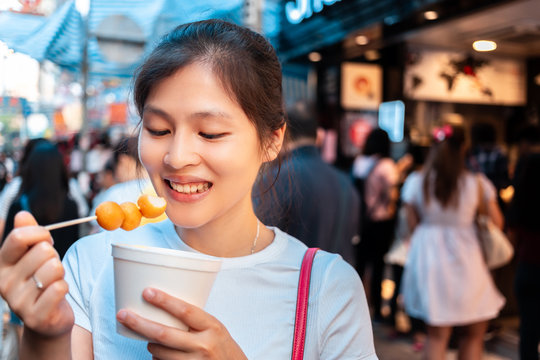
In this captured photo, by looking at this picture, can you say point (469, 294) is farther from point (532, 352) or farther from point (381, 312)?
point (381, 312)

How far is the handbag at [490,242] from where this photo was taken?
419cm

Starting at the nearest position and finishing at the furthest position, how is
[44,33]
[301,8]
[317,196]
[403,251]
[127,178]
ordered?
[44,33]
[317,196]
[127,178]
[403,251]
[301,8]

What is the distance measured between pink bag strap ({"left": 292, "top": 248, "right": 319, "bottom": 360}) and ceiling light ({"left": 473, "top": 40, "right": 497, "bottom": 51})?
5.51 metres

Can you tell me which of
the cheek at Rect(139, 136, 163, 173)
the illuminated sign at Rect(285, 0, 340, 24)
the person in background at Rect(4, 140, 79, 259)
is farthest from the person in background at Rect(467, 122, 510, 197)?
the cheek at Rect(139, 136, 163, 173)

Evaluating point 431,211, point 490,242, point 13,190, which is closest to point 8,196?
point 13,190

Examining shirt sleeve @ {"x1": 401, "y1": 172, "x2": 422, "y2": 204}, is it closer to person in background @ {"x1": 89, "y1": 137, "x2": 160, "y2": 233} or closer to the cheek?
person in background @ {"x1": 89, "y1": 137, "x2": 160, "y2": 233}

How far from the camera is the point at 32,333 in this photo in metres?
0.96

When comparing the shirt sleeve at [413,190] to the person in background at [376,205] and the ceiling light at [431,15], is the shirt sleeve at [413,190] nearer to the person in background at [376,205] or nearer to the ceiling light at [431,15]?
the person in background at [376,205]

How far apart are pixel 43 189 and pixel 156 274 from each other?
3.22 meters

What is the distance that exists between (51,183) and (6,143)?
1.65 meters

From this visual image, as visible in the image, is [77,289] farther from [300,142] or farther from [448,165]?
[448,165]

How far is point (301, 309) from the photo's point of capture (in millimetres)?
Result: 1252

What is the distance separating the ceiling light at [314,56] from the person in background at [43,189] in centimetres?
403

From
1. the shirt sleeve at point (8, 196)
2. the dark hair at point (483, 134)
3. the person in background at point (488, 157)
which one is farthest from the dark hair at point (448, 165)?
the shirt sleeve at point (8, 196)
